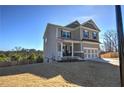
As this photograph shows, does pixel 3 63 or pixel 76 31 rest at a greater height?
pixel 76 31

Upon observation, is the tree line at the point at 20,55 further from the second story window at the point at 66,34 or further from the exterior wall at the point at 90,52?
the exterior wall at the point at 90,52

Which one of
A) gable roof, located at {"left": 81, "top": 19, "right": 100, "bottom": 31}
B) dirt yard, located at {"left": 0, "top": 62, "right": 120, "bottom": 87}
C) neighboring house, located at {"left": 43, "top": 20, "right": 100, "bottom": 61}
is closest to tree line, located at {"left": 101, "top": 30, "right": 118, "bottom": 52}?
neighboring house, located at {"left": 43, "top": 20, "right": 100, "bottom": 61}

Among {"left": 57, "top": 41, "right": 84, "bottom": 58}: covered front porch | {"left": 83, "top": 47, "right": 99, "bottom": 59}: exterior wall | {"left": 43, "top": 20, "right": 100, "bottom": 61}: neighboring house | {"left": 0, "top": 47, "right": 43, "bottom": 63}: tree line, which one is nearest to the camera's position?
{"left": 0, "top": 47, "right": 43, "bottom": 63}: tree line

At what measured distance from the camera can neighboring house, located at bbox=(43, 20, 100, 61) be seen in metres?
11.5

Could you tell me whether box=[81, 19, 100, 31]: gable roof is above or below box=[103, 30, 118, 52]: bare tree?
above

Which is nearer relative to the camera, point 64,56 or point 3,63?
point 3,63

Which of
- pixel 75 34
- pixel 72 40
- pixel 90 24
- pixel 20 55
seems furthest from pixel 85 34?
pixel 20 55

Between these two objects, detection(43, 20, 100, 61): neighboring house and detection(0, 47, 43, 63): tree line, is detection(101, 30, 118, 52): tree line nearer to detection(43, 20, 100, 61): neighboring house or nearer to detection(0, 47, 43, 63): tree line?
detection(43, 20, 100, 61): neighboring house

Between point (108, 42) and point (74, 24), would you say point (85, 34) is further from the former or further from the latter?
point (108, 42)
